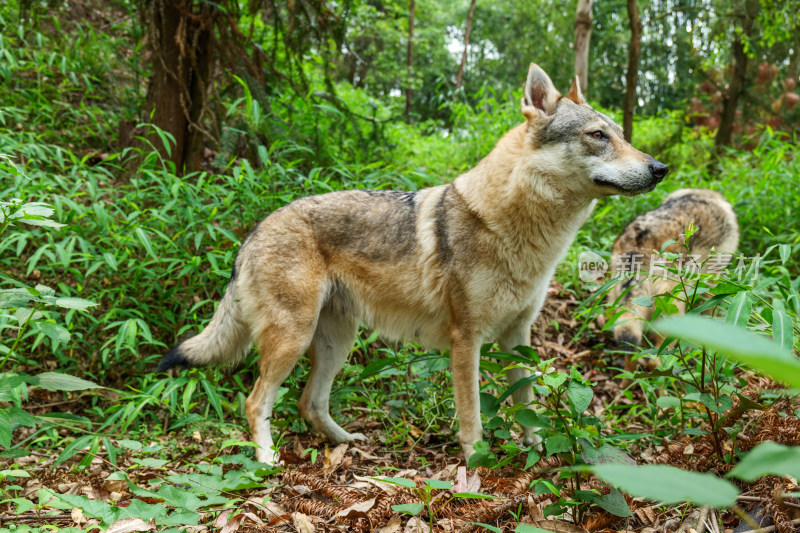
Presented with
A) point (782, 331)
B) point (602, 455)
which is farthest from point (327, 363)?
point (782, 331)

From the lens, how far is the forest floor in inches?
82.8

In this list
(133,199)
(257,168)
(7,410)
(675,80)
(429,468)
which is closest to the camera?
(7,410)

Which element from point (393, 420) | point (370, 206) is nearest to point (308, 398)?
point (393, 420)

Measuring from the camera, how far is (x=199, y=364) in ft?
11.3

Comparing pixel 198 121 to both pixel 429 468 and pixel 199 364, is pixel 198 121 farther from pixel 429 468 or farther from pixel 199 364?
pixel 429 468

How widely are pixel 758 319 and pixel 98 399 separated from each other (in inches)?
166

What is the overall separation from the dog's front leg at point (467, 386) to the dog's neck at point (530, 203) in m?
0.68

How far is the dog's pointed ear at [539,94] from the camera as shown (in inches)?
134

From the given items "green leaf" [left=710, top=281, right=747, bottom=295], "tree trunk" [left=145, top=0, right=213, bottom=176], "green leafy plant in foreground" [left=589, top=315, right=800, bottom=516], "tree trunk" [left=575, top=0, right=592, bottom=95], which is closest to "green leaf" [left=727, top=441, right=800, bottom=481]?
"green leafy plant in foreground" [left=589, top=315, right=800, bottom=516]

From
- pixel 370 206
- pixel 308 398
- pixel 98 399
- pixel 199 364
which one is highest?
pixel 370 206

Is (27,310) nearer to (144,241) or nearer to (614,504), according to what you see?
(144,241)

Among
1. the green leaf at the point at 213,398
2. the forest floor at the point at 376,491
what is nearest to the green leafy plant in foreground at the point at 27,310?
the forest floor at the point at 376,491

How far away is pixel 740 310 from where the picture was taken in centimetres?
205

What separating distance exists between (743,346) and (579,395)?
1.86 m
